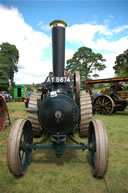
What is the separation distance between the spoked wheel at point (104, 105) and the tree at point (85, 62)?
1095 inches

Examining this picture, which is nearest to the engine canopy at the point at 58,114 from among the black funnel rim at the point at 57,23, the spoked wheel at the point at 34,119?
the spoked wheel at the point at 34,119

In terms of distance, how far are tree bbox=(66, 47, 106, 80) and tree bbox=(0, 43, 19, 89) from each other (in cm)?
1362

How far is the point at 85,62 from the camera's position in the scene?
3797cm

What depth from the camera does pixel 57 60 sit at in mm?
3213

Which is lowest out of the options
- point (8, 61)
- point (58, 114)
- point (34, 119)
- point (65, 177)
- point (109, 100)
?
point (65, 177)

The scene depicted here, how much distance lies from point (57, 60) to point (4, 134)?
324 cm

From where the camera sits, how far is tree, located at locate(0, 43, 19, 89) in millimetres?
32991

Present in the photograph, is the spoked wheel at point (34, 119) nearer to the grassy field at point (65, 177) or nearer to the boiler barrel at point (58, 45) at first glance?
the grassy field at point (65, 177)

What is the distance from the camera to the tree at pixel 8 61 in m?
33.0

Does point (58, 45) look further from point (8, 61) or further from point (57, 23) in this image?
point (8, 61)

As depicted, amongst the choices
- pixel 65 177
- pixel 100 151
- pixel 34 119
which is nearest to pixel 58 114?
pixel 100 151

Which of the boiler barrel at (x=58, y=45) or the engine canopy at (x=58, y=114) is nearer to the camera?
the engine canopy at (x=58, y=114)

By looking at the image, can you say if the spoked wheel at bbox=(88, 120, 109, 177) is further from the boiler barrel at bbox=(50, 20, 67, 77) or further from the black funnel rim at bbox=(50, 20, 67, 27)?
the black funnel rim at bbox=(50, 20, 67, 27)

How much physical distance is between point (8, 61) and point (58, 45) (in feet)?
118
